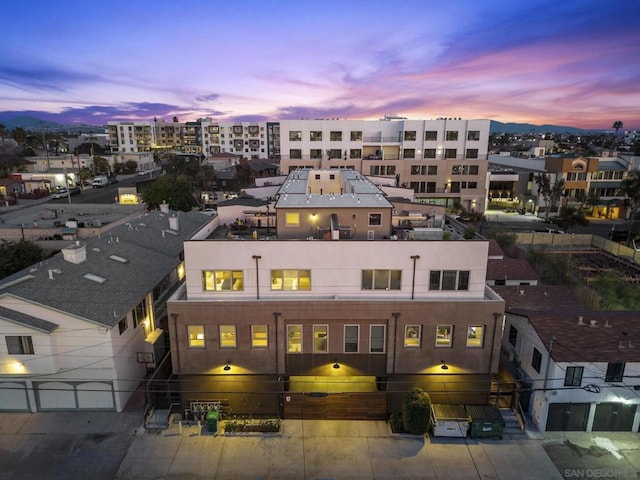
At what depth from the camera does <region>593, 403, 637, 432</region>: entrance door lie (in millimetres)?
22281

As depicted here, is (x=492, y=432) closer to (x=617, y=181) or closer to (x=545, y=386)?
(x=545, y=386)

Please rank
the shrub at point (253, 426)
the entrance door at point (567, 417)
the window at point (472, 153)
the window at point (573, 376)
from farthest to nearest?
the window at point (472, 153) < the shrub at point (253, 426) < the entrance door at point (567, 417) < the window at point (573, 376)

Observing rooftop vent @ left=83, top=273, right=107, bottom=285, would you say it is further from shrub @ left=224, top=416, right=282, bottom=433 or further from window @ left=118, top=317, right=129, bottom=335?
shrub @ left=224, top=416, right=282, bottom=433

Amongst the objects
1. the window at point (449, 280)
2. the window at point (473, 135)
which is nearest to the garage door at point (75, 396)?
the window at point (449, 280)

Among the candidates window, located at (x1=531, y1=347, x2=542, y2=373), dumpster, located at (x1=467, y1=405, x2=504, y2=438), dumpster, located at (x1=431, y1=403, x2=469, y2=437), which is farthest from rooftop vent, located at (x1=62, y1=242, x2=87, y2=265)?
window, located at (x1=531, y1=347, x2=542, y2=373)

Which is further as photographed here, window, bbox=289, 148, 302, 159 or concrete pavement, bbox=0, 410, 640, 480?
window, bbox=289, 148, 302, 159

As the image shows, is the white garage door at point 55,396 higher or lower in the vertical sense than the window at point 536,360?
lower

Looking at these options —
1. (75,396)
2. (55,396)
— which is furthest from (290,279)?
(55,396)

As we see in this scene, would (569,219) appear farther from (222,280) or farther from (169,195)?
(169,195)

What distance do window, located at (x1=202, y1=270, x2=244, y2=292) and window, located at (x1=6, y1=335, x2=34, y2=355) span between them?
31.0 ft

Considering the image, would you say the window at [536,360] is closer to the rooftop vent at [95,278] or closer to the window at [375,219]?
the window at [375,219]

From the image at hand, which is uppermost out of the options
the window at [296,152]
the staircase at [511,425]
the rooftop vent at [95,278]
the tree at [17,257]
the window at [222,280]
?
the window at [296,152]

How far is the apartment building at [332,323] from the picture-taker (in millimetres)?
22547

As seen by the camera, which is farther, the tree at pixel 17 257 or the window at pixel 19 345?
the tree at pixel 17 257
